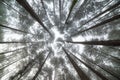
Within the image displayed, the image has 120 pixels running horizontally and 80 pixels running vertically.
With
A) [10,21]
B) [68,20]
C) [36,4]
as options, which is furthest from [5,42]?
[68,20]

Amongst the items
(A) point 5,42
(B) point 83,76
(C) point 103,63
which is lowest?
(B) point 83,76

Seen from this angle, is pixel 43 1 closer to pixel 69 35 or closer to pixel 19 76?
pixel 69 35

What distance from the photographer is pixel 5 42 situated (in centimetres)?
669

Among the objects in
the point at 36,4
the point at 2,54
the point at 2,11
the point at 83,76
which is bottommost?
the point at 83,76

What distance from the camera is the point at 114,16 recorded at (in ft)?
18.5

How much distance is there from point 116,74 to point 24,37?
470 centimetres

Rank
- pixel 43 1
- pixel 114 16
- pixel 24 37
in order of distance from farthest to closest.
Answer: pixel 24 37, pixel 43 1, pixel 114 16

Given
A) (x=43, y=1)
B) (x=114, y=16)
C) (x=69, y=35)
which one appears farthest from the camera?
(x=69, y=35)

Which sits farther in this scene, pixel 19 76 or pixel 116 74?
pixel 19 76

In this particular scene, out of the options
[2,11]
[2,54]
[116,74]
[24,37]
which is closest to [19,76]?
[2,54]

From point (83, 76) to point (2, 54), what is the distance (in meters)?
3.68

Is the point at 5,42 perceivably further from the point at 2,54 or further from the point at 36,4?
the point at 36,4

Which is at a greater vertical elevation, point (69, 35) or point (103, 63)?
point (69, 35)

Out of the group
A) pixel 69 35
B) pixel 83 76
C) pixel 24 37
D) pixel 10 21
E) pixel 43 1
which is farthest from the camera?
Answer: pixel 69 35
